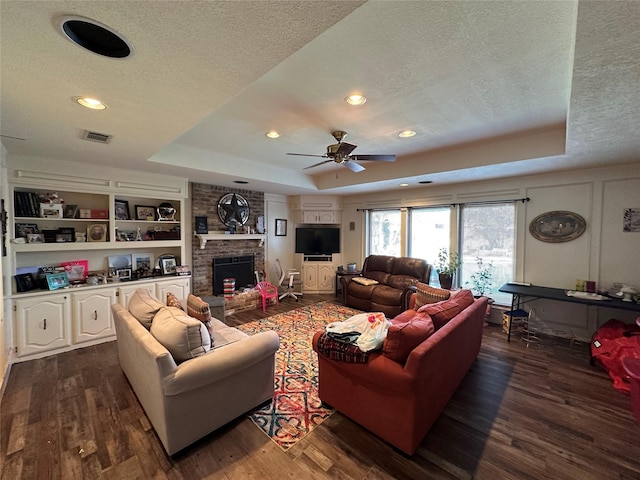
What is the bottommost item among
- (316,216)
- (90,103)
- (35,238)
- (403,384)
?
(403,384)

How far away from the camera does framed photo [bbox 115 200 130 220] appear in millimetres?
4047

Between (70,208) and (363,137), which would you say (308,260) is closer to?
(363,137)

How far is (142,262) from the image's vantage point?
439 cm

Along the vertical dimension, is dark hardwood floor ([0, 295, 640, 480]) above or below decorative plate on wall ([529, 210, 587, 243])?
below

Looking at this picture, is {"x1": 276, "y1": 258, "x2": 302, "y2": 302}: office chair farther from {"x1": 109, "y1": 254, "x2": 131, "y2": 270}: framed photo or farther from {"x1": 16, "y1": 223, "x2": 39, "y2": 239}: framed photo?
{"x1": 16, "y1": 223, "x2": 39, "y2": 239}: framed photo

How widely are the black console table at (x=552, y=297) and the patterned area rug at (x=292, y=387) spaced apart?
2.84 metres

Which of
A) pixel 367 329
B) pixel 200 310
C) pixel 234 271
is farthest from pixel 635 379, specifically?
pixel 234 271

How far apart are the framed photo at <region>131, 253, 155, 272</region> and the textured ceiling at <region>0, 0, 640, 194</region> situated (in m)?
1.60

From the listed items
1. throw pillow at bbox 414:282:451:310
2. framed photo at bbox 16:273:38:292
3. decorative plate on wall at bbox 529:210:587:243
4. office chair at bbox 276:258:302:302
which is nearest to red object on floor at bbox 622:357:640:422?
throw pillow at bbox 414:282:451:310

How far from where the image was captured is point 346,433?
2.08 m

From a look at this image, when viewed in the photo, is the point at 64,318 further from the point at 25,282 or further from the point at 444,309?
the point at 444,309

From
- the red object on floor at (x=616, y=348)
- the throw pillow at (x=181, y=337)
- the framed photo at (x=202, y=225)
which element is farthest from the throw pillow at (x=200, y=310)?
the red object on floor at (x=616, y=348)

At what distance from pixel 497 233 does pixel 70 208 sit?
21.7 feet

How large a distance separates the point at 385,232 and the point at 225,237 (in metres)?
3.54
